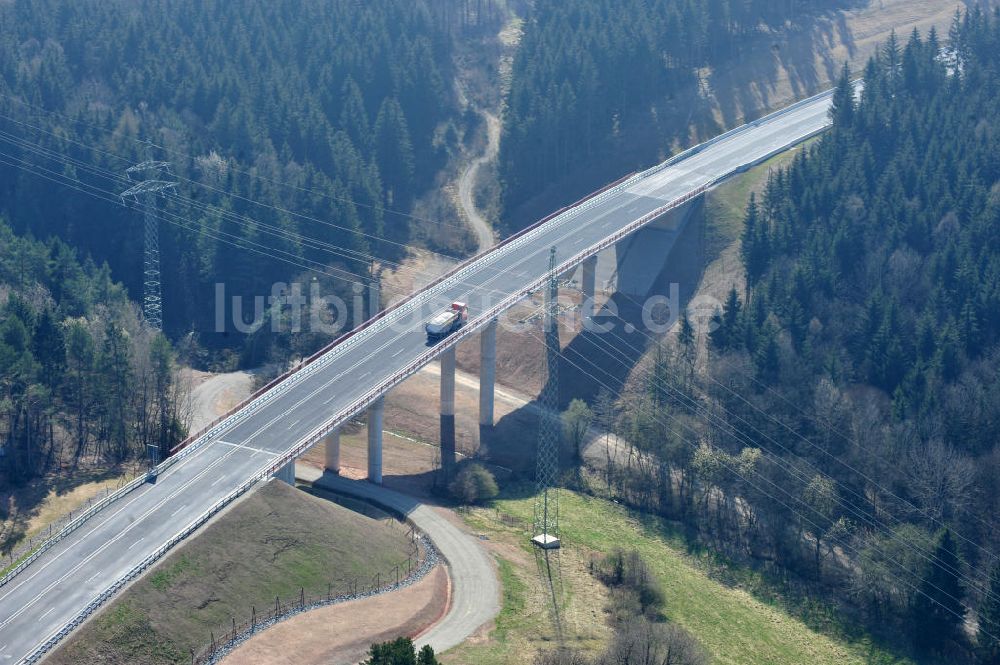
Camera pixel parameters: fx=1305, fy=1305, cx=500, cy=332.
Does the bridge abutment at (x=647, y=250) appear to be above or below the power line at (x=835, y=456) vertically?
above

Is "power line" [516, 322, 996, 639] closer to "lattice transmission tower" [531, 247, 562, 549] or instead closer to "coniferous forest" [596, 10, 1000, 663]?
"coniferous forest" [596, 10, 1000, 663]

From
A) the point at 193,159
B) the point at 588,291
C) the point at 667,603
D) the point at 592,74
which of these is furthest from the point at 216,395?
the point at 592,74

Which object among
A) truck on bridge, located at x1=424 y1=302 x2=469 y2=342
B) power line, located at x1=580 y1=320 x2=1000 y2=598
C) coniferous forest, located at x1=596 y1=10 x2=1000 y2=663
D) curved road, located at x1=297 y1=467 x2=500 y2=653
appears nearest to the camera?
curved road, located at x1=297 y1=467 x2=500 y2=653

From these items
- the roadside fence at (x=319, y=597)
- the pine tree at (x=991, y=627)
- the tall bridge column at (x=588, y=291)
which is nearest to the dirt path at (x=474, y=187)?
the tall bridge column at (x=588, y=291)

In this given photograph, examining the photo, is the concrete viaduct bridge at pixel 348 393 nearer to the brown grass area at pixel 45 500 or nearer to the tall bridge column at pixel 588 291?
the tall bridge column at pixel 588 291

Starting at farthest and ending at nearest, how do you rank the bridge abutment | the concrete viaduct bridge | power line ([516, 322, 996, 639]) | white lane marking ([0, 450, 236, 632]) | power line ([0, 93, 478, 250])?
power line ([0, 93, 478, 250]), the bridge abutment, power line ([516, 322, 996, 639]), the concrete viaduct bridge, white lane marking ([0, 450, 236, 632])

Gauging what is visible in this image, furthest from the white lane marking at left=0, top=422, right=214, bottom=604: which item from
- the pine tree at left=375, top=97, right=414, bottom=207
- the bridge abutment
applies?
the pine tree at left=375, top=97, right=414, bottom=207

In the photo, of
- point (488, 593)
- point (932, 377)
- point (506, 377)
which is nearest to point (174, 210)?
point (506, 377)
